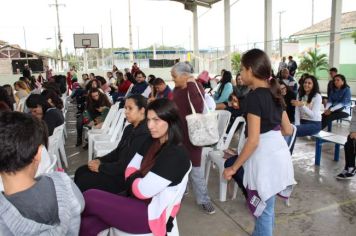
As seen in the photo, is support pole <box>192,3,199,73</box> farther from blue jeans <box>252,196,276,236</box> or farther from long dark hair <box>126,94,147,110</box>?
blue jeans <box>252,196,276,236</box>

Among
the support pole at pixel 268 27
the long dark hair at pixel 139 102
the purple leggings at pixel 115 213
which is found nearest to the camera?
the purple leggings at pixel 115 213

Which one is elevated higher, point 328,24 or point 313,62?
point 328,24

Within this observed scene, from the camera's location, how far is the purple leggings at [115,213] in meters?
1.84

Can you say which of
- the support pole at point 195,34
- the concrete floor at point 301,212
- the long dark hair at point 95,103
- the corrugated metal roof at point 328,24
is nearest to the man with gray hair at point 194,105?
the concrete floor at point 301,212

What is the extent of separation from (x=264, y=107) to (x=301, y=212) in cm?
168

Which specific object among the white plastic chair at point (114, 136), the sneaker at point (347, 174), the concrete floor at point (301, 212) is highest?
the white plastic chair at point (114, 136)

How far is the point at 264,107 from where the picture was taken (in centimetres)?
196

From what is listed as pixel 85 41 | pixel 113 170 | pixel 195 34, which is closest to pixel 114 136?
pixel 113 170

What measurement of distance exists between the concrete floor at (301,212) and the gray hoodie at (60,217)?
5.14ft

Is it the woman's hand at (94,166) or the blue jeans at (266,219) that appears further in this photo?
the woman's hand at (94,166)

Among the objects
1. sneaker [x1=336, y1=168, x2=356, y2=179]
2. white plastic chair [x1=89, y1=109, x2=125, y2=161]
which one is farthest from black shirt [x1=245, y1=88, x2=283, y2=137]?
white plastic chair [x1=89, y1=109, x2=125, y2=161]

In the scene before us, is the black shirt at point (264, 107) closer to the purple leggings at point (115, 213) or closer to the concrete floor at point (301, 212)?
the purple leggings at point (115, 213)

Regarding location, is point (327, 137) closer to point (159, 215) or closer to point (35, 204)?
point (159, 215)

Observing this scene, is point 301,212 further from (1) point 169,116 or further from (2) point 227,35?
(2) point 227,35
